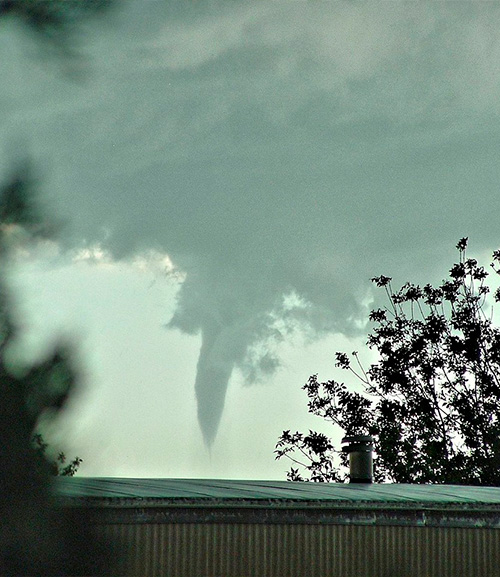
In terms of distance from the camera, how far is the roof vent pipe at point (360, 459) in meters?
15.5

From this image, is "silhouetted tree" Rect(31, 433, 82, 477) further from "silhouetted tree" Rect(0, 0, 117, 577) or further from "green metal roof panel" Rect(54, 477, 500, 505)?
"green metal roof panel" Rect(54, 477, 500, 505)

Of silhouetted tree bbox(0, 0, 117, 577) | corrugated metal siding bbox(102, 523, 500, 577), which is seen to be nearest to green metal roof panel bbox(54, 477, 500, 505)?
corrugated metal siding bbox(102, 523, 500, 577)

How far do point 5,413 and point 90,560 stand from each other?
276 mm

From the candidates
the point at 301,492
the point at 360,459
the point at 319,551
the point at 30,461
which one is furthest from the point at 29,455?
the point at 360,459

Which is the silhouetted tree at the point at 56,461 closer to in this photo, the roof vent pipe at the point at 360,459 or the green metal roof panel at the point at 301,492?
the green metal roof panel at the point at 301,492

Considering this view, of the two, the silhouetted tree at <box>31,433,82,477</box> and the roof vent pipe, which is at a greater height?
the roof vent pipe

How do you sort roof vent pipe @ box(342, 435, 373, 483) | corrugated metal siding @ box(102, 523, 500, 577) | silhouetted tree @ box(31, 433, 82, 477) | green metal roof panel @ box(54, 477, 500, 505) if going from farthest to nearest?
roof vent pipe @ box(342, 435, 373, 483)
green metal roof panel @ box(54, 477, 500, 505)
corrugated metal siding @ box(102, 523, 500, 577)
silhouetted tree @ box(31, 433, 82, 477)

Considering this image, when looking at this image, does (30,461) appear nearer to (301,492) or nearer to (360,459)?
(301,492)

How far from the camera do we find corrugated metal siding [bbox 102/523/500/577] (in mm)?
9320

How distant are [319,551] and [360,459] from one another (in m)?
5.96

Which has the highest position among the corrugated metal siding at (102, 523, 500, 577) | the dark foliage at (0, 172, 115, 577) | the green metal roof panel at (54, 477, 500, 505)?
the green metal roof panel at (54, 477, 500, 505)

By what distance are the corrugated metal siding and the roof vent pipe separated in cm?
469

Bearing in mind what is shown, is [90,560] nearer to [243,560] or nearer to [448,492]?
[243,560]

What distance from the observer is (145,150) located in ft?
6.97
